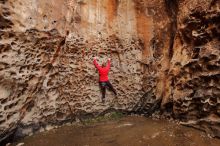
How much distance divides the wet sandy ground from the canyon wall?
1.09ft

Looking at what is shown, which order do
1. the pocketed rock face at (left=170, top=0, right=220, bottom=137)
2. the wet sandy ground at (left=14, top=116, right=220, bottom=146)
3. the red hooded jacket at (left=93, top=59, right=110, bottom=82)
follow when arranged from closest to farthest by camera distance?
1. the wet sandy ground at (left=14, top=116, right=220, bottom=146)
2. the pocketed rock face at (left=170, top=0, right=220, bottom=137)
3. the red hooded jacket at (left=93, top=59, right=110, bottom=82)

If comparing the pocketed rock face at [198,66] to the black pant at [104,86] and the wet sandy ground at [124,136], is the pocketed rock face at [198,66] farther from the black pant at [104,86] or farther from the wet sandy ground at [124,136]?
the black pant at [104,86]

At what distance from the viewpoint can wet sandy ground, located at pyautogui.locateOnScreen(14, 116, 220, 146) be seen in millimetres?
6121

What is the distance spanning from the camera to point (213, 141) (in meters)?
6.18

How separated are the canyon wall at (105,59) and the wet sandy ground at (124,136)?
1.09ft

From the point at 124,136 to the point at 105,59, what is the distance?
2.49 meters

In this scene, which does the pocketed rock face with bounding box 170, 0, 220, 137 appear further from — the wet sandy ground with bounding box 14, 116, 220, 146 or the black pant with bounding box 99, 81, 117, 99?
the black pant with bounding box 99, 81, 117, 99

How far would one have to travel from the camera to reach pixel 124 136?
21.2 ft

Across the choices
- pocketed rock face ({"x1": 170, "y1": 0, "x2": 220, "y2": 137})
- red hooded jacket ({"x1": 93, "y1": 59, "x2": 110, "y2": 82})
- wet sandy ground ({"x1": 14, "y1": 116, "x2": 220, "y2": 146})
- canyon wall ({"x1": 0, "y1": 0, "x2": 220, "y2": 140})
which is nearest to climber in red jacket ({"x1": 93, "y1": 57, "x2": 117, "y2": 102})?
red hooded jacket ({"x1": 93, "y1": 59, "x2": 110, "y2": 82})

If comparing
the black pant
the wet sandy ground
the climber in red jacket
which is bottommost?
the wet sandy ground

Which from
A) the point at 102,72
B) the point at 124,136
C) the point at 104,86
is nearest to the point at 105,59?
the point at 102,72

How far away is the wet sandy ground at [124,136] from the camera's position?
6121mm

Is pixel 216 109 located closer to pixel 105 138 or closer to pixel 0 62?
pixel 105 138

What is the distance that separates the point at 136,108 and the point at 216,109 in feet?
8.18
